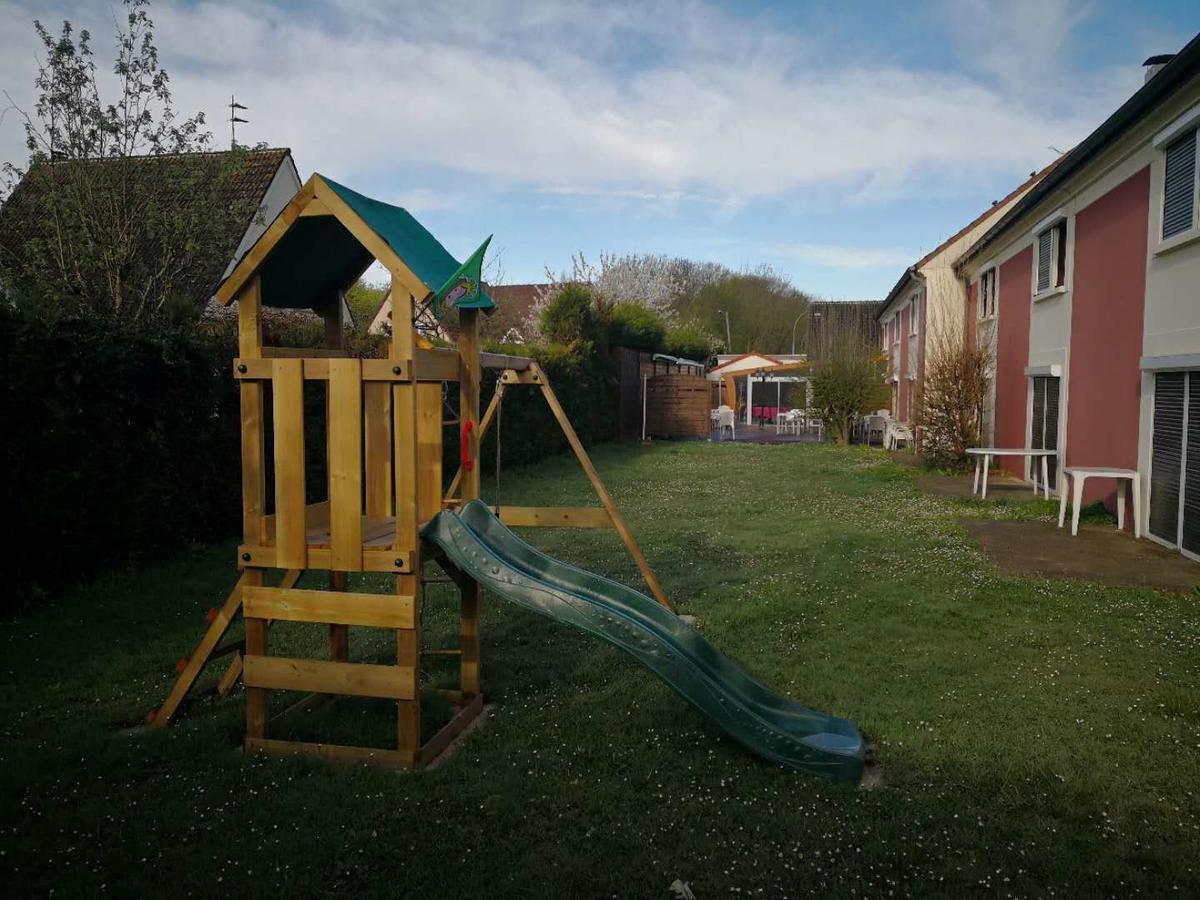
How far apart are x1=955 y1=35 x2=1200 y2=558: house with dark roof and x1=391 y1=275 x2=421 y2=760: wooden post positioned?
758cm

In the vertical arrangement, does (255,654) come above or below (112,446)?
below

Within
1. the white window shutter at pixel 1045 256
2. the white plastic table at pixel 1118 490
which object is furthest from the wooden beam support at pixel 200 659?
the white window shutter at pixel 1045 256

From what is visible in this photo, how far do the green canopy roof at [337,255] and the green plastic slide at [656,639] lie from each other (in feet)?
3.99

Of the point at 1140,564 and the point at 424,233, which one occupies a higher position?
the point at 424,233

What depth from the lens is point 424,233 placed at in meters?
5.10

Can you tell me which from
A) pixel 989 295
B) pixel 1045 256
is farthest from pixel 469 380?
pixel 989 295

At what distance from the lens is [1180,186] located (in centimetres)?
919

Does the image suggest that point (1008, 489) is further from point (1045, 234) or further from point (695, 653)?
point (695, 653)

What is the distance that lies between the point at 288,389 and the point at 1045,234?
44.6 ft

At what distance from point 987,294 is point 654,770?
1789cm

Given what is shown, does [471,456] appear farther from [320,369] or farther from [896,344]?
[896,344]

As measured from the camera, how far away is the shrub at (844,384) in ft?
82.1

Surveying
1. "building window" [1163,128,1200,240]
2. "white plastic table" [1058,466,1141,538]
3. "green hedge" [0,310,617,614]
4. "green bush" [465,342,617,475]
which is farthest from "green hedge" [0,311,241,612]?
"building window" [1163,128,1200,240]

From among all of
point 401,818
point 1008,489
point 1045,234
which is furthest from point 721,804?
point 1045,234
